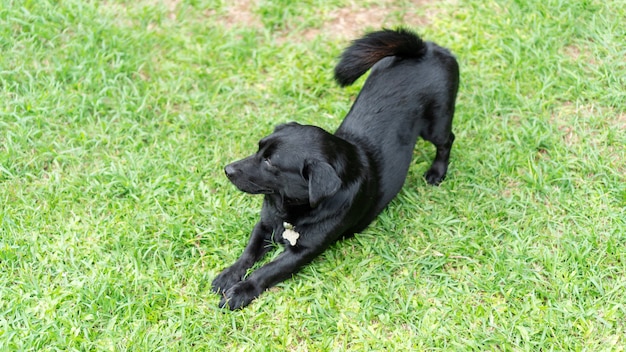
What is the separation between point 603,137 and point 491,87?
2.60 ft

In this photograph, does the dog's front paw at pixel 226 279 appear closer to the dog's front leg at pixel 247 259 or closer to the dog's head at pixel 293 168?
the dog's front leg at pixel 247 259

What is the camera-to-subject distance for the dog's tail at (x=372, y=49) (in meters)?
3.47

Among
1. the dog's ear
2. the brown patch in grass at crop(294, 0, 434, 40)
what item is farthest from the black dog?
the brown patch in grass at crop(294, 0, 434, 40)

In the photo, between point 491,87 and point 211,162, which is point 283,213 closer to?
point 211,162

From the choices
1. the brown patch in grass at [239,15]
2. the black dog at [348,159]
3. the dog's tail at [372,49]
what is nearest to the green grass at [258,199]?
the brown patch in grass at [239,15]

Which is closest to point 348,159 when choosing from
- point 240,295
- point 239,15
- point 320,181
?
point 320,181

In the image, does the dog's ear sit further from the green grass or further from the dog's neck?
the green grass

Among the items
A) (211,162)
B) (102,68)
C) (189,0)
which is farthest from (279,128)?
(189,0)

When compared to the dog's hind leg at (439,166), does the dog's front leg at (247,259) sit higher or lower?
lower

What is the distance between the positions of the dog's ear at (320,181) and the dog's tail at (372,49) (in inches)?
29.8

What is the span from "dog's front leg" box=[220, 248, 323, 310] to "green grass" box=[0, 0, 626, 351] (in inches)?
2.2

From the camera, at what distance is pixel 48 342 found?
3.06m

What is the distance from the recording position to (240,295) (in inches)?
128

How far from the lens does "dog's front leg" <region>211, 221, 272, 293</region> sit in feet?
10.9
